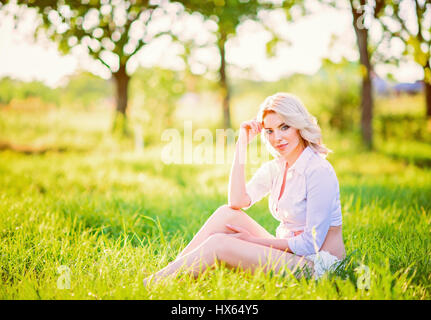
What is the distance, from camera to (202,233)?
308 centimetres

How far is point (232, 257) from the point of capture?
270 centimetres

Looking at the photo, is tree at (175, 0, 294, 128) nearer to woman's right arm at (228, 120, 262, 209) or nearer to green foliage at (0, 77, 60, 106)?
woman's right arm at (228, 120, 262, 209)

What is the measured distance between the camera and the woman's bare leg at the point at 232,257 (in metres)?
2.68

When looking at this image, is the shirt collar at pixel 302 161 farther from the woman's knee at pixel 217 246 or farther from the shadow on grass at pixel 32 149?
the shadow on grass at pixel 32 149

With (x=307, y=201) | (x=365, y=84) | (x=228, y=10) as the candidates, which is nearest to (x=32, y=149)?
(x=228, y=10)

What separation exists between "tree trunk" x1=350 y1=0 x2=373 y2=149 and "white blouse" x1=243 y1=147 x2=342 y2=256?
23.3 feet

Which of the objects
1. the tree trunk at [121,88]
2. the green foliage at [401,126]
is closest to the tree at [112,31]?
the tree trunk at [121,88]

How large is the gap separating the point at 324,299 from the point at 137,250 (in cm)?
154

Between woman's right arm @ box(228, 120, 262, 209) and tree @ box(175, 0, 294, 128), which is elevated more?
tree @ box(175, 0, 294, 128)

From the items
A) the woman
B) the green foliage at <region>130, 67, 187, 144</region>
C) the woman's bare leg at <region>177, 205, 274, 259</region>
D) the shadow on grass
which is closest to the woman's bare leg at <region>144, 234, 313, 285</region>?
the woman

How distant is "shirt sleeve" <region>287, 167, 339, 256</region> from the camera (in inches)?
105
